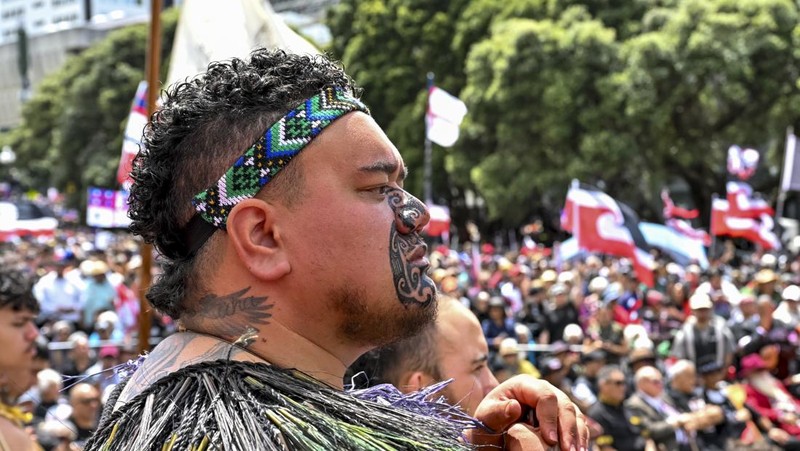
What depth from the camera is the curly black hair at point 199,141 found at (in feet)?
5.67

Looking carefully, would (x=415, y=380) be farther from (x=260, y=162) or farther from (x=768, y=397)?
(x=768, y=397)

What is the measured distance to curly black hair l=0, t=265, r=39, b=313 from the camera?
4.54m

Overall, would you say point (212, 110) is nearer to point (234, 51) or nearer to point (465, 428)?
point (465, 428)

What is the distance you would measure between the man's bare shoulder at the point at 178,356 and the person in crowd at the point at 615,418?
253 inches

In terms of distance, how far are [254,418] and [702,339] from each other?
10.2 m

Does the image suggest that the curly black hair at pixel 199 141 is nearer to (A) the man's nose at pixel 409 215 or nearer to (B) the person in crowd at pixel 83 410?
(A) the man's nose at pixel 409 215

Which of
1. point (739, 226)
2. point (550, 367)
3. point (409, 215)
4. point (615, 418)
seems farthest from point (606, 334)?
point (409, 215)

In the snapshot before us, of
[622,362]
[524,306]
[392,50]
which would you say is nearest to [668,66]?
[392,50]

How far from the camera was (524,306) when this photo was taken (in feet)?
52.1

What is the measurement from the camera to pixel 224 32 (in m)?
4.60

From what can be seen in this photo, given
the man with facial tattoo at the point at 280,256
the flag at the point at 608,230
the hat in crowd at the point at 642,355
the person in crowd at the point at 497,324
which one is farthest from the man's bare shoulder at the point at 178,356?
the flag at the point at 608,230

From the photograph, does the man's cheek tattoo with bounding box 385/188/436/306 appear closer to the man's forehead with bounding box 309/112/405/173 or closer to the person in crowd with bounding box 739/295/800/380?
the man's forehead with bounding box 309/112/405/173

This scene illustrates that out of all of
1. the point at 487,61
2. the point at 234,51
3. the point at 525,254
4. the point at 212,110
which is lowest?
the point at 525,254

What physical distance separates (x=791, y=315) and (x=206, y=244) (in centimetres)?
1184
